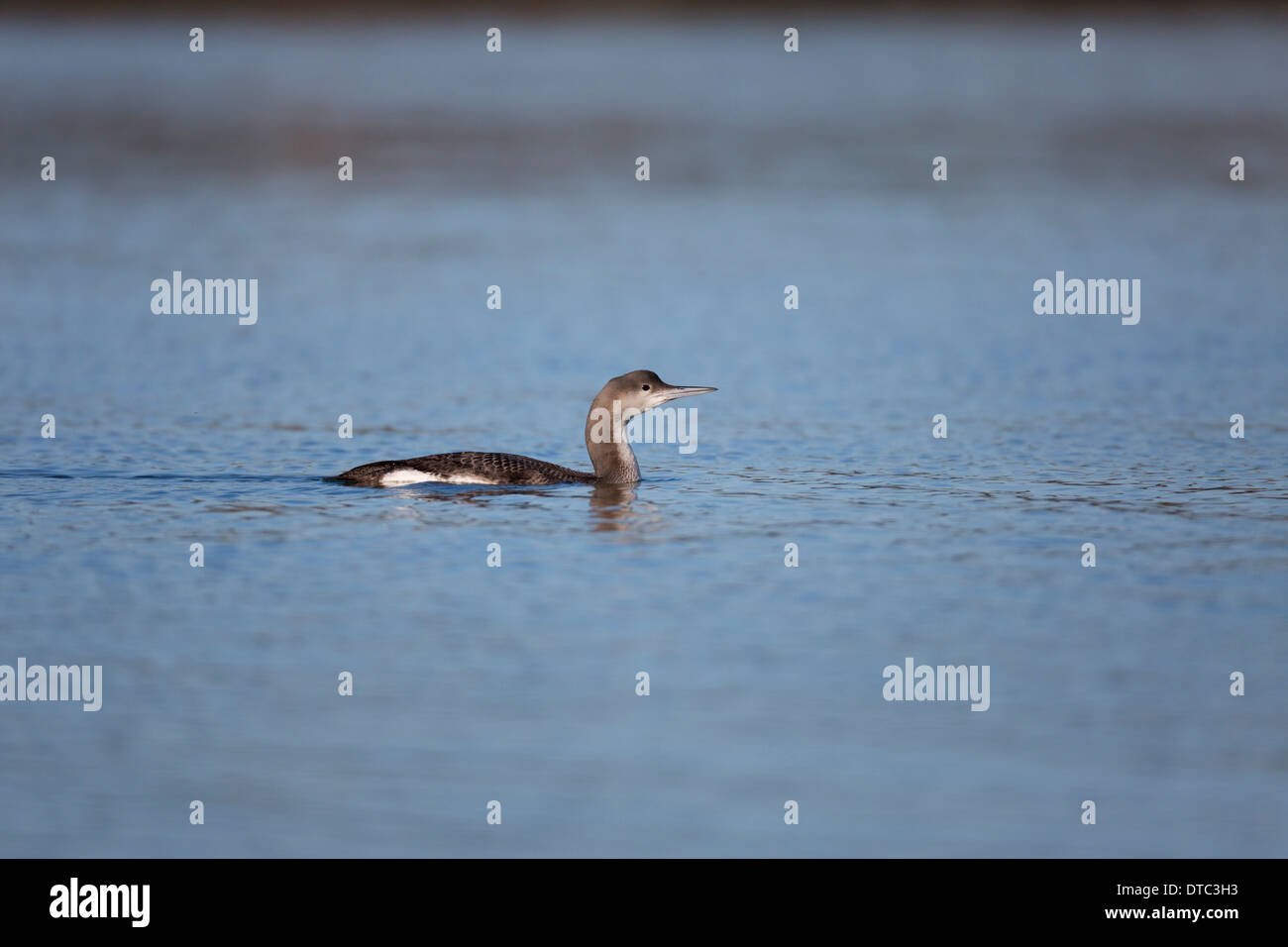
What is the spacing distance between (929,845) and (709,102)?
3144 centimetres

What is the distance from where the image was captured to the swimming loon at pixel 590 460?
37.9 ft

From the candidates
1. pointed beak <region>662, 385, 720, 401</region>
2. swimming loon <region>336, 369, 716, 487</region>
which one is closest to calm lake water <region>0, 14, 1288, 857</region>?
swimming loon <region>336, 369, 716, 487</region>

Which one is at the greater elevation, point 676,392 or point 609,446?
point 676,392

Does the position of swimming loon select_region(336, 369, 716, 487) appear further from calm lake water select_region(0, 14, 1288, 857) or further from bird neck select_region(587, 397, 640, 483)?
calm lake water select_region(0, 14, 1288, 857)

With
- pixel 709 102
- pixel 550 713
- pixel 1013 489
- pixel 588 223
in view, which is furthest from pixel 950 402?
pixel 709 102

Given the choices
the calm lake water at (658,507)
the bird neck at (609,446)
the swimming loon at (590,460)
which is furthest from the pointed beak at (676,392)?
the calm lake water at (658,507)

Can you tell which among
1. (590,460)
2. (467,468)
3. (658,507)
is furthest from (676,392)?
(467,468)

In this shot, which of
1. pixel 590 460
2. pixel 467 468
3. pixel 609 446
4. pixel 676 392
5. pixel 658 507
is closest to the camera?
pixel 658 507

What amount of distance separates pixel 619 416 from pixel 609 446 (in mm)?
207

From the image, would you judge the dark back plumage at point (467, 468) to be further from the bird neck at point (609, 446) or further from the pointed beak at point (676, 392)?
the pointed beak at point (676, 392)

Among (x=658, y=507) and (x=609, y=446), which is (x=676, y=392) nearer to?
(x=609, y=446)

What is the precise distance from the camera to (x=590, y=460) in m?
12.5

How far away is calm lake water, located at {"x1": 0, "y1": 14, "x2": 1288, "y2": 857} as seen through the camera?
6766 mm
